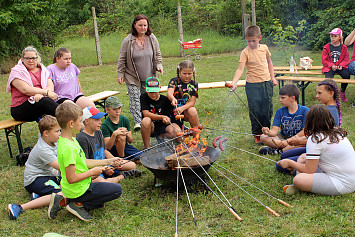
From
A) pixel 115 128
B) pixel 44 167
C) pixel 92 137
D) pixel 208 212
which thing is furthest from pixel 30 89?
pixel 208 212

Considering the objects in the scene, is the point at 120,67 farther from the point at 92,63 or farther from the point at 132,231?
the point at 92,63

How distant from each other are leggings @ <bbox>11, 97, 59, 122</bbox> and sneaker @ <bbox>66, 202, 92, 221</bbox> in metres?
2.01

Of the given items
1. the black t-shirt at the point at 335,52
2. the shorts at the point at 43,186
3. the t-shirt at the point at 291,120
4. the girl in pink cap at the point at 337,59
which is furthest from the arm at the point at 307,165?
the black t-shirt at the point at 335,52

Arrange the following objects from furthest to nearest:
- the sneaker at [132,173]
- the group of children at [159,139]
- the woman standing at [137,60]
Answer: the woman standing at [137,60]
the sneaker at [132,173]
the group of children at [159,139]

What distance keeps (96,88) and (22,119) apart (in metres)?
4.95

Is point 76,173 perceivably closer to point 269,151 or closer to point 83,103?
point 83,103

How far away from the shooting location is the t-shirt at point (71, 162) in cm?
312

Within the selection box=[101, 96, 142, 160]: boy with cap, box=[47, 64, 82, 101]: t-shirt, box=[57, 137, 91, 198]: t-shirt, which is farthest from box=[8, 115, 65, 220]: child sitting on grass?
box=[47, 64, 82, 101]: t-shirt

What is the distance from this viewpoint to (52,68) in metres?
5.37

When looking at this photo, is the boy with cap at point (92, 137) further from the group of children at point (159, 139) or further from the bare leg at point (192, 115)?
the bare leg at point (192, 115)

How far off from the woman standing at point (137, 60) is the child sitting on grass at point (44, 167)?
239 cm

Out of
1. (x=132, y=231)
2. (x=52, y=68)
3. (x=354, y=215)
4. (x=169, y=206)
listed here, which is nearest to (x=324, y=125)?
(x=354, y=215)

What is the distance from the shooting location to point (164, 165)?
381 centimetres

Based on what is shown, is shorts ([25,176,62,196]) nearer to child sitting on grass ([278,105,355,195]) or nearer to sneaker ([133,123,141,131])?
sneaker ([133,123,141,131])
